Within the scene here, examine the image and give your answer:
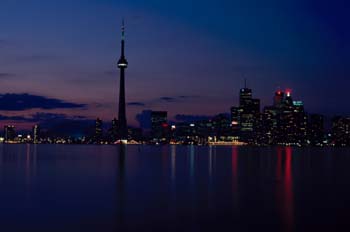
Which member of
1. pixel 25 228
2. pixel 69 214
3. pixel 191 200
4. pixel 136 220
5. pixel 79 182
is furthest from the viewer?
pixel 79 182

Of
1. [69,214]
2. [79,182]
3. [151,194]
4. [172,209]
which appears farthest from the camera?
[79,182]

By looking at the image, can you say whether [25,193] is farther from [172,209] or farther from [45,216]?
[172,209]

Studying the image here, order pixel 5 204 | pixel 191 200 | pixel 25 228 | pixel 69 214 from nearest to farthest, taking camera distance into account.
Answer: pixel 25 228
pixel 69 214
pixel 5 204
pixel 191 200

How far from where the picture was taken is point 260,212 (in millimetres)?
31672

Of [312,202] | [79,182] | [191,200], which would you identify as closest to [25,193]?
[79,182]

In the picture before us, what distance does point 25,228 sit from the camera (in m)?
26.8

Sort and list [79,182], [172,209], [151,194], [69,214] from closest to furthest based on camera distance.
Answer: [69,214], [172,209], [151,194], [79,182]

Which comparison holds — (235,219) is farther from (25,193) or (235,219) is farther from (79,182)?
(79,182)

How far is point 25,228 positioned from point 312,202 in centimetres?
2154

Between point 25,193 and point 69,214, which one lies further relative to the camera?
point 25,193

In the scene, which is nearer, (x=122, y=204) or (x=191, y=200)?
(x=122, y=204)

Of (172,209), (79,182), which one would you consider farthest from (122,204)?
(79,182)

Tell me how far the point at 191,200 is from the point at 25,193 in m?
15.4

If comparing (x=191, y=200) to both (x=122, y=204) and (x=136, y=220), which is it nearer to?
(x=122, y=204)
